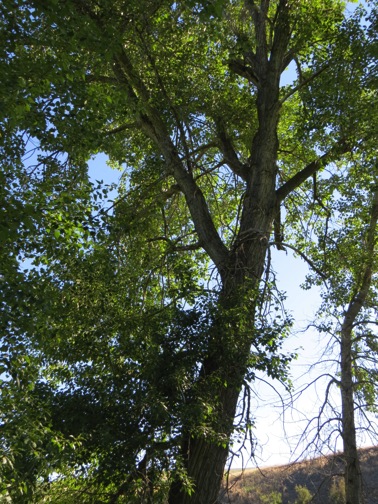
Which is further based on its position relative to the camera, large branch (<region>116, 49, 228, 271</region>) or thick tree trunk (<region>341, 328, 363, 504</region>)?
thick tree trunk (<region>341, 328, 363, 504</region>)

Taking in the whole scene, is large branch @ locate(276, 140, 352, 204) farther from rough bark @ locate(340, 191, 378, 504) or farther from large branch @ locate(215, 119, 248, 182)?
rough bark @ locate(340, 191, 378, 504)

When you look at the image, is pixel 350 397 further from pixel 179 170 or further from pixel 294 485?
pixel 294 485

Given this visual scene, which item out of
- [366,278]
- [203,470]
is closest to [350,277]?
[366,278]

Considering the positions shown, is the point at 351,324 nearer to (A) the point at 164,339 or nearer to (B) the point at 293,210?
(B) the point at 293,210

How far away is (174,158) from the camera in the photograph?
359 inches

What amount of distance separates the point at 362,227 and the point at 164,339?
20.9 ft

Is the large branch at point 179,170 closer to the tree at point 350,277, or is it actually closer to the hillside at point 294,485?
the tree at point 350,277

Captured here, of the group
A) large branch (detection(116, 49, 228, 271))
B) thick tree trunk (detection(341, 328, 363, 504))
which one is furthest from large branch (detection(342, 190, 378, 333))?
large branch (detection(116, 49, 228, 271))

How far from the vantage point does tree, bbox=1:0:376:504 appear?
584 cm

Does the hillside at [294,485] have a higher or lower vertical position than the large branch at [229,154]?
lower

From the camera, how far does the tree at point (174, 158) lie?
5840 millimetres

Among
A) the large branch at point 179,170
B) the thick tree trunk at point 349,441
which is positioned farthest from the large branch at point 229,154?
the thick tree trunk at point 349,441

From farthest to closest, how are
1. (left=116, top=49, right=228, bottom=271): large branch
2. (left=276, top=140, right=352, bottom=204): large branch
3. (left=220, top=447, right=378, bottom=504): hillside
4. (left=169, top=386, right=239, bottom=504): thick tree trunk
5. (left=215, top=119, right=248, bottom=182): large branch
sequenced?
(left=220, top=447, right=378, bottom=504): hillside < (left=215, top=119, right=248, bottom=182): large branch < (left=276, top=140, right=352, bottom=204): large branch < (left=116, top=49, right=228, bottom=271): large branch < (left=169, top=386, right=239, bottom=504): thick tree trunk

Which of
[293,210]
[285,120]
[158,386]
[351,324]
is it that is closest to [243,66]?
[285,120]
